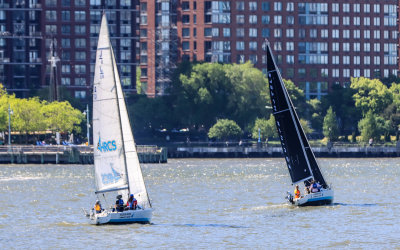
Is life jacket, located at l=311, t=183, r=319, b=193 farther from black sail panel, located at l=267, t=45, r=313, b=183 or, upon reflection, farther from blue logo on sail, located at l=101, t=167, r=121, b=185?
blue logo on sail, located at l=101, t=167, r=121, b=185

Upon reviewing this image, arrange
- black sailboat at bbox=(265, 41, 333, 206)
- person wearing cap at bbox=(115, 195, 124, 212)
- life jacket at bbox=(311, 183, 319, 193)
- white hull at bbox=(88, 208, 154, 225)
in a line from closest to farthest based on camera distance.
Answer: white hull at bbox=(88, 208, 154, 225), person wearing cap at bbox=(115, 195, 124, 212), life jacket at bbox=(311, 183, 319, 193), black sailboat at bbox=(265, 41, 333, 206)

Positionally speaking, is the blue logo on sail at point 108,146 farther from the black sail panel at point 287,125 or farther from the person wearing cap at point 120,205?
the black sail panel at point 287,125

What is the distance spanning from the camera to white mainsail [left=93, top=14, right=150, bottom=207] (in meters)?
72.4

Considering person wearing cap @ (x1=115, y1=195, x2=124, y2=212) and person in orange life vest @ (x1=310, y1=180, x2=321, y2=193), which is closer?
person wearing cap @ (x1=115, y1=195, x2=124, y2=212)

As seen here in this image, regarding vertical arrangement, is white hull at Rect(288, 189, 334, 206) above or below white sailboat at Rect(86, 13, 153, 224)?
below

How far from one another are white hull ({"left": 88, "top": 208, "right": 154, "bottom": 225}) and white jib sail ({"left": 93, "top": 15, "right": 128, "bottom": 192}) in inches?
68.5

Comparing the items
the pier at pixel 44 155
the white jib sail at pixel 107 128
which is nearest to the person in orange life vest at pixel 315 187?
the white jib sail at pixel 107 128

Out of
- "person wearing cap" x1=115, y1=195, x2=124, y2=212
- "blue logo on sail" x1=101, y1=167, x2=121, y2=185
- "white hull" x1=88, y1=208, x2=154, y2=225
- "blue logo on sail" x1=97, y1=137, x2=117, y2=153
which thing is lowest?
"white hull" x1=88, y1=208, x2=154, y2=225

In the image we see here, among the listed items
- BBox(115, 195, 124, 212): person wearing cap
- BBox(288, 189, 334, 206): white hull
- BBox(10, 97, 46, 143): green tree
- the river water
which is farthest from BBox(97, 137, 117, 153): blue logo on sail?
BBox(10, 97, 46, 143): green tree

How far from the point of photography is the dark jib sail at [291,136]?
89.4 m

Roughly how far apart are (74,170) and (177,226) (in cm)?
8153

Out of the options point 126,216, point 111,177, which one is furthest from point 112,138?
point 126,216

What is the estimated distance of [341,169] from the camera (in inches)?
6324

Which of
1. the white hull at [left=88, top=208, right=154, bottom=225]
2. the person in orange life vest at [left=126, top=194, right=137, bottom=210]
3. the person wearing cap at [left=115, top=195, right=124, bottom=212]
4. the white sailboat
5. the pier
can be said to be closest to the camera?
the white sailboat
